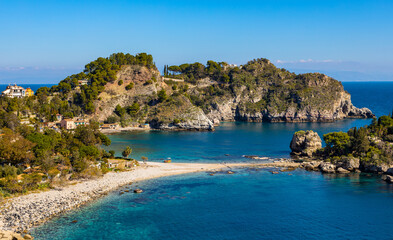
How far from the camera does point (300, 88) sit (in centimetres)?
16075

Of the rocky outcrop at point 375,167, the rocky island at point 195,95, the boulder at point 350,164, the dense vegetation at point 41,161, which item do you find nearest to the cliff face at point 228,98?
the rocky island at point 195,95

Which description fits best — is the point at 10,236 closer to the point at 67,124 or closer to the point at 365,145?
the point at 365,145

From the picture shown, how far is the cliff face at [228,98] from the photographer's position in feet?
424

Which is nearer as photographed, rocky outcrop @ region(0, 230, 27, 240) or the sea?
rocky outcrop @ region(0, 230, 27, 240)

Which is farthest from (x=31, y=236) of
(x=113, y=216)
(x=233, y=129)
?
(x=233, y=129)

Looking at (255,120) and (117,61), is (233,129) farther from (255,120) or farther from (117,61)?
(117,61)

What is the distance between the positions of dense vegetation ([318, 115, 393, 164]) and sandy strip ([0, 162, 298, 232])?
79.8 ft

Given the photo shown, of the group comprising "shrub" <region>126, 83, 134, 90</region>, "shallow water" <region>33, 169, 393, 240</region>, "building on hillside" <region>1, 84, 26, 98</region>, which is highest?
"shrub" <region>126, 83, 134, 90</region>

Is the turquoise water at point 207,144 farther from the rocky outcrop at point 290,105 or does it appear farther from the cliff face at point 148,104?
the rocky outcrop at point 290,105

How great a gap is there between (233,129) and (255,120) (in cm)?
3034

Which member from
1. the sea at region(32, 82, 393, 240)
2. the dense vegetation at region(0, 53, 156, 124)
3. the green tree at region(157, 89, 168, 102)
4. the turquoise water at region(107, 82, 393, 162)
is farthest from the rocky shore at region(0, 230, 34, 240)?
the green tree at region(157, 89, 168, 102)

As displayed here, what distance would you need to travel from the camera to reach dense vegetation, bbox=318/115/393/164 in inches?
2549

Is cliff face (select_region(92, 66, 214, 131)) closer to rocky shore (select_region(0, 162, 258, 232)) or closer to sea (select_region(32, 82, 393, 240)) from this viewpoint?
rocky shore (select_region(0, 162, 258, 232))

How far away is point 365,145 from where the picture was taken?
218 ft
